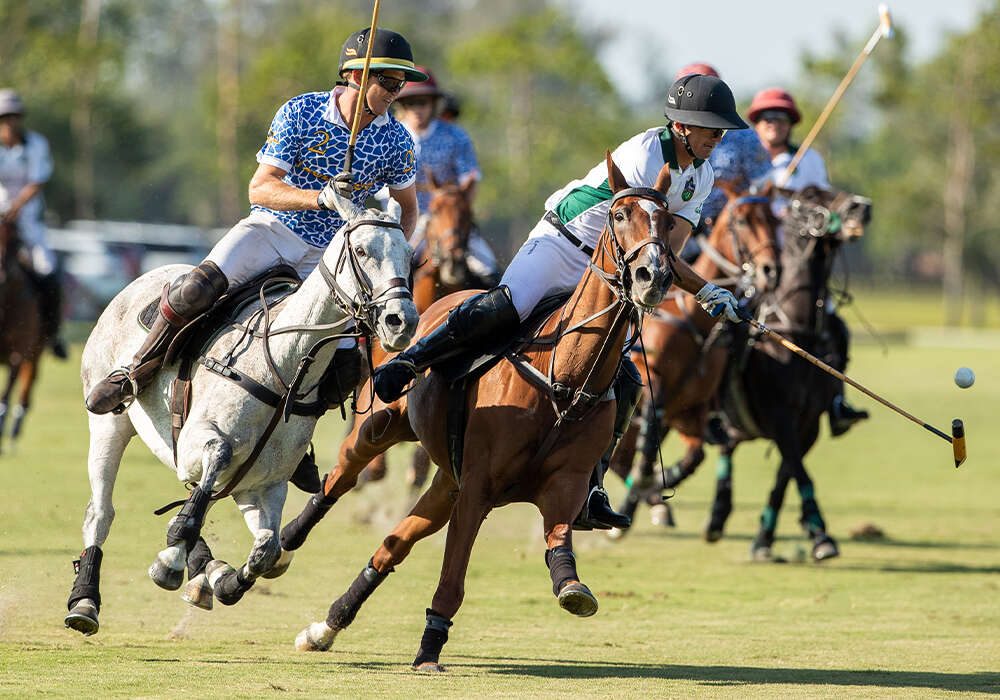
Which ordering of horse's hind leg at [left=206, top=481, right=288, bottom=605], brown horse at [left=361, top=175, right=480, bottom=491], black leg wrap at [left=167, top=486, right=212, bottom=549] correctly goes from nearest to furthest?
black leg wrap at [left=167, top=486, right=212, bottom=549]
horse's hind leg at [left=206, top=481, right=288, bottom=605]
brown horse at [left=361, top=175, right=480, bottom=491]

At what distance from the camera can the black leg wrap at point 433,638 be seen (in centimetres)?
742

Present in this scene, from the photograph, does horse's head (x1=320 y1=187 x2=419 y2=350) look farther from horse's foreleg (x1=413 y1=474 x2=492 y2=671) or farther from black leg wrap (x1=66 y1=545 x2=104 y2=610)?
black leg wrap (x1=66 y1=545 x2=104 y2=610)

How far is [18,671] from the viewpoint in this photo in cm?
709

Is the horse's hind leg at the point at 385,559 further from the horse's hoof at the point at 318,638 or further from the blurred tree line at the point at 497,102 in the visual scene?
the blurred tree line at the point at 497,102

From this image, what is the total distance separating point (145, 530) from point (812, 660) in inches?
215

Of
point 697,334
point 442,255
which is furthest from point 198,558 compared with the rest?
point 442,255

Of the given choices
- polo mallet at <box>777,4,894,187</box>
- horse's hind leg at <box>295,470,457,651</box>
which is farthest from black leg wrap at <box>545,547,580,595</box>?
polo mallet at <box>777,4,894,187</box>

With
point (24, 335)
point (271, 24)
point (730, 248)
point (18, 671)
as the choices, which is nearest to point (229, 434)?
point (18, 671)

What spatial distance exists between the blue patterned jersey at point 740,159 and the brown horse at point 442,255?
87.5 inches

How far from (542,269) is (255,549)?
1.99 metres

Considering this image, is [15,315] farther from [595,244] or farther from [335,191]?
[335,191]

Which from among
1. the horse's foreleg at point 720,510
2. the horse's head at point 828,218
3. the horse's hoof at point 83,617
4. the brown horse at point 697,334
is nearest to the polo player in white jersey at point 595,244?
the horse's hoof at point 83,617

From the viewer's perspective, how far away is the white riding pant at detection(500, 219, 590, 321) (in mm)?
7984

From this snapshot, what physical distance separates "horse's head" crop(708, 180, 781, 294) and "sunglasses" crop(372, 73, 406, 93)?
456 cm
